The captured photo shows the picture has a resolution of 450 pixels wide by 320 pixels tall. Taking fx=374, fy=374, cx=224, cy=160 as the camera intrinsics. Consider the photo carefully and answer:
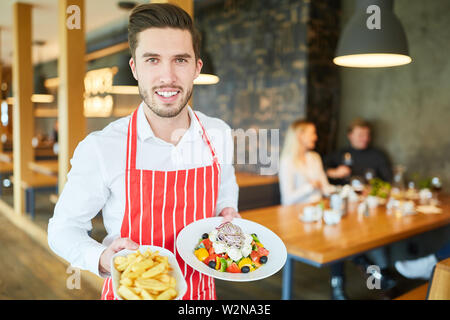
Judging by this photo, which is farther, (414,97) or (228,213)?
(414,97)

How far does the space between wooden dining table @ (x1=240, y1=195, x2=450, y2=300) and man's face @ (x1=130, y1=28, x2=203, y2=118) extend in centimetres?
113

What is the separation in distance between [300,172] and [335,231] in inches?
35.0

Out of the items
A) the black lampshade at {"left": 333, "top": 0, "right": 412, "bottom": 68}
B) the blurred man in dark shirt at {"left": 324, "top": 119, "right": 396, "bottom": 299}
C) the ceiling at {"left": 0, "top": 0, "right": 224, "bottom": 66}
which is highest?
the black lampshade at {"left": 333, "top": 0, "right": 412, "bottom": 68}

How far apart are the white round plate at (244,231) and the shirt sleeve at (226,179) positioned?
0.24ft

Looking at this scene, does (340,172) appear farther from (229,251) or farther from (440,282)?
(229,251)

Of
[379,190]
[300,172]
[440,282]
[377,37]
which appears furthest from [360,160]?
[440,282]

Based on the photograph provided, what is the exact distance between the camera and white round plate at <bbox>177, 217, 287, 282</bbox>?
2.60 ft

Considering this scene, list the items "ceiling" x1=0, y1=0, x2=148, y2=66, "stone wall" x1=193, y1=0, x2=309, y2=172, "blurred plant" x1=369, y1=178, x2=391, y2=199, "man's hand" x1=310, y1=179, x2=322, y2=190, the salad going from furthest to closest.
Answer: "stone wall" x1=193, y1=0, x2=309, y2=172
"man's hand" x1=310, y1=179, x2=322, y2=190
"blurred plant" x1=369, y1=178, x2=391, y2=199
"ceiling" x1=0, y1=0, x2=148, y2=66
the salad

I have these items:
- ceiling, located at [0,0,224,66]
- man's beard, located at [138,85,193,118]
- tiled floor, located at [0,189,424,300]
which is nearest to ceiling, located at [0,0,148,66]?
ceiling, located at [0,0,224,66]

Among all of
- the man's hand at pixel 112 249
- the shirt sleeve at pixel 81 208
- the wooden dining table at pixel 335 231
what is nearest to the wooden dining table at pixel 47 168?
the shirt sleeve at pixel 81 208

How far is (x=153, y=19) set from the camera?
0.77 meters

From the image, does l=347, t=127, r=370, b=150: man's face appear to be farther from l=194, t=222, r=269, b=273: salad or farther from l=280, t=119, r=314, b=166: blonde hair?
l=194, t=222, r=269, b=273: salad
